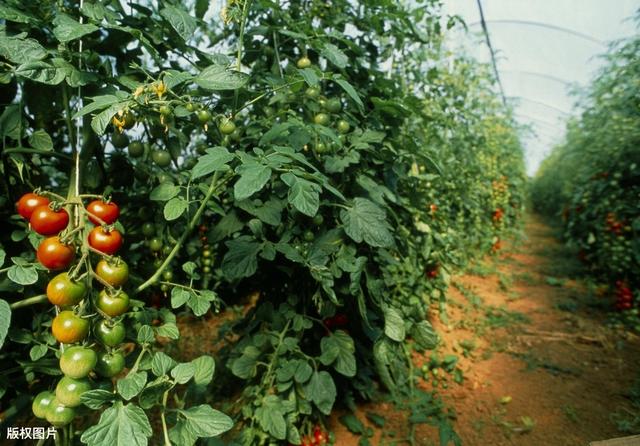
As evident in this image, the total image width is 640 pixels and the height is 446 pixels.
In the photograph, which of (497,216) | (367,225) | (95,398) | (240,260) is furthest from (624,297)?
(95,398)

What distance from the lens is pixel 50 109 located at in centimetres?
90

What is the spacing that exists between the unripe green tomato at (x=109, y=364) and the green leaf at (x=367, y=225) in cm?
57

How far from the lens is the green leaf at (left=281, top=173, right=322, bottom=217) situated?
749 mm

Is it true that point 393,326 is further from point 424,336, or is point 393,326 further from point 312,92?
point 312,92

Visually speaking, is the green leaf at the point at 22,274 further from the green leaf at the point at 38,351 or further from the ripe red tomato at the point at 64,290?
the green leaf at the point at 38,351

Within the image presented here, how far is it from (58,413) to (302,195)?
59 centimetres

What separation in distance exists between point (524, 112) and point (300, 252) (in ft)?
36.4

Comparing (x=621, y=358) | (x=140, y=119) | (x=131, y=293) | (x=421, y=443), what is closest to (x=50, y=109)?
(x=140, y=119)

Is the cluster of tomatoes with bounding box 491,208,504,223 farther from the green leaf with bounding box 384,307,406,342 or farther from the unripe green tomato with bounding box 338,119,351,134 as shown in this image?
the unripe green tomato with bounding box 338,119,351,134

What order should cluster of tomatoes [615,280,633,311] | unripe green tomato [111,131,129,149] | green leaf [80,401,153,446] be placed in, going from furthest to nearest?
cluster of tomatoes [615,280,633,311], unripe green tomato [111,131,129,149], green leaf [80,401,153,446]

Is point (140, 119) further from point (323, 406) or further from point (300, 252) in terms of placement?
point (323, 406)

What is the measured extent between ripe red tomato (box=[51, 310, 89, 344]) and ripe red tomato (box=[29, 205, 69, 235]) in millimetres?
160

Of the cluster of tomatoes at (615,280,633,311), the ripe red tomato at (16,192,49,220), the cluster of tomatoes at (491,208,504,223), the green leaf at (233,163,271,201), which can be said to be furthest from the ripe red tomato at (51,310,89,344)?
the cluster of tomatoes at (491,208,504,223)

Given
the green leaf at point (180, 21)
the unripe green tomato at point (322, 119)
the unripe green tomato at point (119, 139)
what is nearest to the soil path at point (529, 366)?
the unripe green tomato at point (322, 119)
